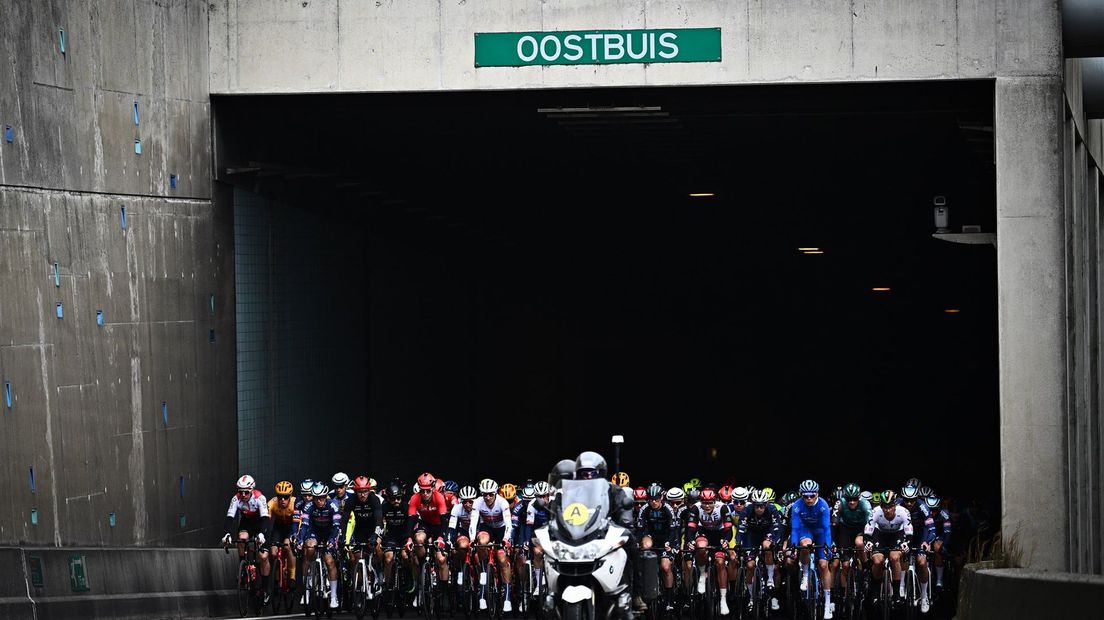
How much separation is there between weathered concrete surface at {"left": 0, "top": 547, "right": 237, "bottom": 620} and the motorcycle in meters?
4.98

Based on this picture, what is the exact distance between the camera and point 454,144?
85.4ft

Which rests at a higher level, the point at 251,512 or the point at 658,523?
the point at 251,512

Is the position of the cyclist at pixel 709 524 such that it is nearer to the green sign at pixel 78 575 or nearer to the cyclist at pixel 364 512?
the cyclist at pixel 364 512

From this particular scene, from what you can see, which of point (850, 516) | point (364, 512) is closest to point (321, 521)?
point (364, 512)

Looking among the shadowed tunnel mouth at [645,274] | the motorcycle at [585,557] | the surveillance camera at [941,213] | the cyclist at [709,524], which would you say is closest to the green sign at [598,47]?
the shadowed tunnel mouth at [645,274]

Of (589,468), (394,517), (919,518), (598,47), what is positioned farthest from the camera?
(598,47)

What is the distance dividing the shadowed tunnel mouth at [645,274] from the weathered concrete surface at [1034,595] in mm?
9076

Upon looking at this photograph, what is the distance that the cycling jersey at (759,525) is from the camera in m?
20.0

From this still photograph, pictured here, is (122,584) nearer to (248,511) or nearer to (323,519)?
(248,511)

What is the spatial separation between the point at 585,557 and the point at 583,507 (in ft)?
2.02

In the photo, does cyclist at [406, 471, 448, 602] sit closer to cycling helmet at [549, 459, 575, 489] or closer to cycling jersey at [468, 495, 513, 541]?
cycling jersey at [468, 495, 513, 541]

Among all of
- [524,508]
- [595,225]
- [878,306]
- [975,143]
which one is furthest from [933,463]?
[524,508]

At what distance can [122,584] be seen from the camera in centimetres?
1747

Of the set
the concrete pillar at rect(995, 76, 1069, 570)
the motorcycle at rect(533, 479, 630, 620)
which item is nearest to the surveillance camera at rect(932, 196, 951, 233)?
the concrete pillar at rect(995, 76, 1069, 570)
